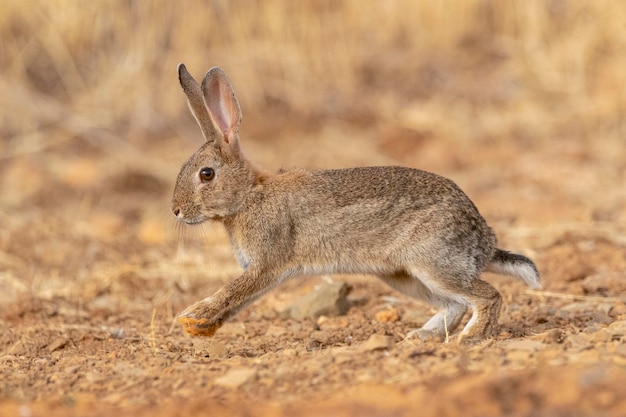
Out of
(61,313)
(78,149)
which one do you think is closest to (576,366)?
(61,313)

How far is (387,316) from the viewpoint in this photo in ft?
19.7

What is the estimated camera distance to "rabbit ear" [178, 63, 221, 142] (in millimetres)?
5664

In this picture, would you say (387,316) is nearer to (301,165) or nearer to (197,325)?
(197,325)

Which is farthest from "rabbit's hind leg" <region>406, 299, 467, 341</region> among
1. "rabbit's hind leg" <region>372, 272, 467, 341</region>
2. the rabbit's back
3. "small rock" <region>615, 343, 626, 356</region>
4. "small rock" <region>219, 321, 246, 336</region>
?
"small rock" <region>615, 343, 626, 356</region>

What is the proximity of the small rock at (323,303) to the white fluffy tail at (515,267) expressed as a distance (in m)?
1.13

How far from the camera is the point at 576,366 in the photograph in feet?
12.5

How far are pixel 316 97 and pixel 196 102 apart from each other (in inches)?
259

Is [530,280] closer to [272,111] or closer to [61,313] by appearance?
[61,313]

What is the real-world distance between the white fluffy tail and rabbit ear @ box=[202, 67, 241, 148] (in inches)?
62.5

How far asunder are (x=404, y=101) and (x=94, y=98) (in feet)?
12.4

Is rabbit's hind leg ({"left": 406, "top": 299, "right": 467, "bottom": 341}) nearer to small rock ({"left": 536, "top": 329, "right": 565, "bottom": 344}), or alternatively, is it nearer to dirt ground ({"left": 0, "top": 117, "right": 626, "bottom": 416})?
dirt ground ({"left": 0, "top": 117, "right": 626, "bottom": 416})

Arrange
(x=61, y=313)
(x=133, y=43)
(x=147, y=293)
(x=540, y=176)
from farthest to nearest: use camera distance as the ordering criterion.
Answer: (x=133, y=43) < (x=540, y=176) < (x=147, y=293) < (x=61, y=313)

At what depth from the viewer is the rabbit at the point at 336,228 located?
5133 millimetres

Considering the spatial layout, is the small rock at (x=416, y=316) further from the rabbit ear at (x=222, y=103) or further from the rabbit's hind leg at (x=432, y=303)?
the rabbit ear at (x=222, y=103)
